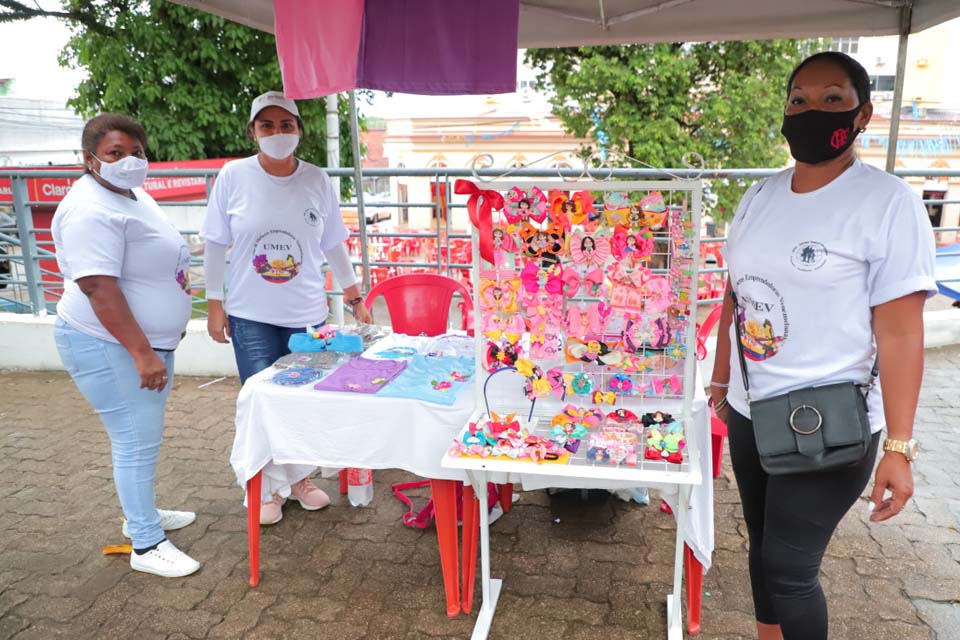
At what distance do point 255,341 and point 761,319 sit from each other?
1.97 metres

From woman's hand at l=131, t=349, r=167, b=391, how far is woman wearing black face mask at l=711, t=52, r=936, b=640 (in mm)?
1944

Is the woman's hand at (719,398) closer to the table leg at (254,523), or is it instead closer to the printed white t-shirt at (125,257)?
the table leg at (254,523)

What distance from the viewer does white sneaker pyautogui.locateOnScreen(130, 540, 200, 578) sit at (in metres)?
2.56

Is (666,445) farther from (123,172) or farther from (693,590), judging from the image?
(123,172)

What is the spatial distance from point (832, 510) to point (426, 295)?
6.86ft

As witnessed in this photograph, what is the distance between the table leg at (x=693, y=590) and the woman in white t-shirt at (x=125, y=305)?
6.06 ft

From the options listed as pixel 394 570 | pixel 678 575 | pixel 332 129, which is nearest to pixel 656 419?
pixel 678 575

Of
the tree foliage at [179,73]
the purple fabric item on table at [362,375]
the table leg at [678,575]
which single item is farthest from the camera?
the tree foliage at [179,73]

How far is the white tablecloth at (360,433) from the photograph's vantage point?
6.93 ft

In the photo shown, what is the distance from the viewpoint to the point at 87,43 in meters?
10.2

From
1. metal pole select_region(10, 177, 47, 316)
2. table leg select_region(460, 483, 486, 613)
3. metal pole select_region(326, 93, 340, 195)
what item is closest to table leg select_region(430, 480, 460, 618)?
table leg select_region(460, 483, 486, 613)

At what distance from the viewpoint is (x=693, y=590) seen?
7.30 ft

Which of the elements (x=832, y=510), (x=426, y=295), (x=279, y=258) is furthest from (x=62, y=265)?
(x=832, y=510)

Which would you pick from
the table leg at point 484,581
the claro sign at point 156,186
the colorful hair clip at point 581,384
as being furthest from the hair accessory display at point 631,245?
the claro sign at point 156,186
